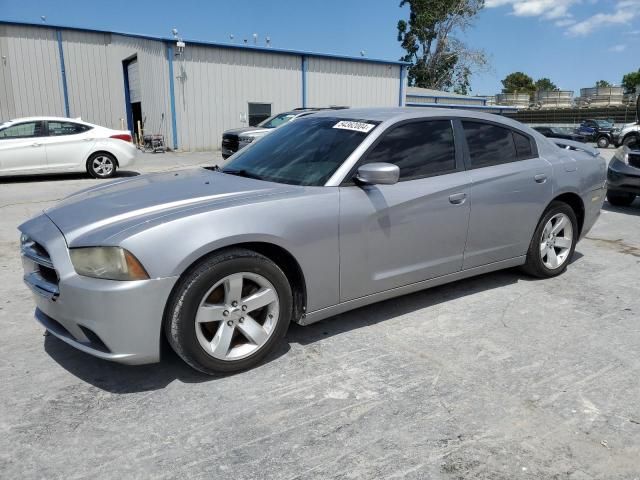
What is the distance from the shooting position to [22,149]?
37.6 ft

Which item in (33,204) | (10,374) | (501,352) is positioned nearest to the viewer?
(10,374)

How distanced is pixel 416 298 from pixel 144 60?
22.1 metres

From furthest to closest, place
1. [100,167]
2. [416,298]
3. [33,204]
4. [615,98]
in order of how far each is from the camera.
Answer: [615,98]
[100,167]
[33,204]
[416,298]

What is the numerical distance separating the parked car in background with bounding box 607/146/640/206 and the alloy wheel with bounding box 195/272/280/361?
733 centimetres

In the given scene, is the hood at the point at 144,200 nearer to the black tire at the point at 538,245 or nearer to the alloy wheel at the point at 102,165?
the black tire at the point at 538,245

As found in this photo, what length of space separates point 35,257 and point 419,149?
264 cm

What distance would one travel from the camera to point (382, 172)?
3.30 metres

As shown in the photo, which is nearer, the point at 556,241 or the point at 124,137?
the point at 556,241

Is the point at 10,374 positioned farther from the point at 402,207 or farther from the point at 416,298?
the point at 416,298

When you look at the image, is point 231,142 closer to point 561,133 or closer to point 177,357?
point 177,357

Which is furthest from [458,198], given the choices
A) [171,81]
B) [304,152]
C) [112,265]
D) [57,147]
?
[171,81]

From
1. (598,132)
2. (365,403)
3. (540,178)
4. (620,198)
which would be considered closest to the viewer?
(365,403)

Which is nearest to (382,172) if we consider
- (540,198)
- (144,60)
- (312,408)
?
(312,408)

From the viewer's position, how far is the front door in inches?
135
